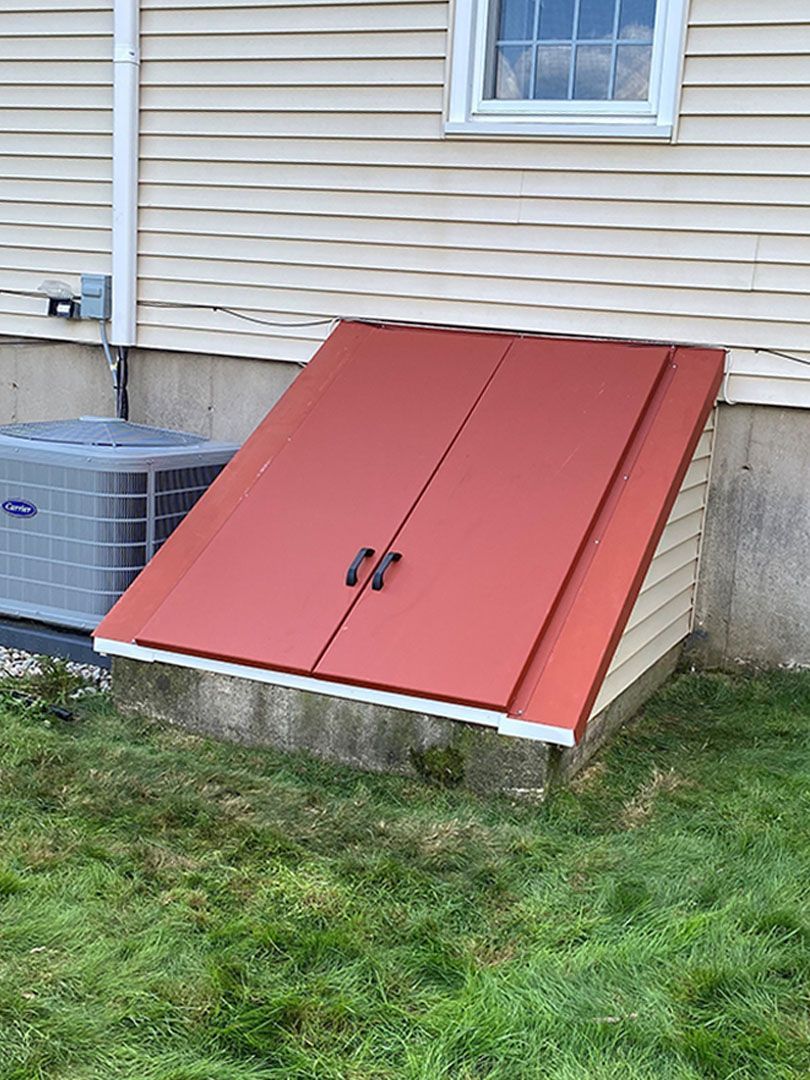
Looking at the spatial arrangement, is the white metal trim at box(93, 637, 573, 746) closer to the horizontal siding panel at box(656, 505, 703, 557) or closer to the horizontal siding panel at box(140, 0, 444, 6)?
the horizontal siding panel at box(656, 505, 703, 557)

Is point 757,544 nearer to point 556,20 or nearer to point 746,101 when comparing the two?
point 746,101

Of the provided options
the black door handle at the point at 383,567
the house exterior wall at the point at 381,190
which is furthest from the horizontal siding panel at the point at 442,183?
the black door handle at the point at 383,567

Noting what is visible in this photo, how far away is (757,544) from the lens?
5.38 m

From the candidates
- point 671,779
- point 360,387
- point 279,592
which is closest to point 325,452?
point 360,387

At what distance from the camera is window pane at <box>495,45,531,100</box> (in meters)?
5.55

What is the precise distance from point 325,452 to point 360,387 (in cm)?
44

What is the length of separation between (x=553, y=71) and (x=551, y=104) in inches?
6.5

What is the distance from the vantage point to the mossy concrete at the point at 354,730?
4.00 m

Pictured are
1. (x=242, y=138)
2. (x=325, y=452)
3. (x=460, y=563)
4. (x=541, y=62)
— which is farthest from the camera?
(x=242, y=138)

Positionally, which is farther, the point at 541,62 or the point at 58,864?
the point at 541,62

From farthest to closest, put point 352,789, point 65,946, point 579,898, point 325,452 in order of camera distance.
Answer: point 325,452 < point 352,789 < point 579,898 < point 65,946

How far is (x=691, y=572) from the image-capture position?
540cm

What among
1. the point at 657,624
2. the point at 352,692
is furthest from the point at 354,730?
the point at 657,624

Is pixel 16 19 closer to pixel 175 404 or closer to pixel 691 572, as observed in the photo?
pixel 175 404
